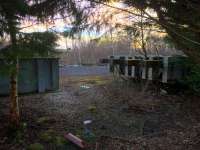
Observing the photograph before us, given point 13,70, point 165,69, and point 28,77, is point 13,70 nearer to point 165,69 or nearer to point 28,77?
point 28,77

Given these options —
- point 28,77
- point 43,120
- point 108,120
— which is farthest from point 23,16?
point 28,77

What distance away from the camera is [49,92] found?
681 cm

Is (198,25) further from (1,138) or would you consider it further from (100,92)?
(100,92)

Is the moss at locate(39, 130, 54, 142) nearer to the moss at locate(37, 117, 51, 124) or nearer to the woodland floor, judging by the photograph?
the woodland floor

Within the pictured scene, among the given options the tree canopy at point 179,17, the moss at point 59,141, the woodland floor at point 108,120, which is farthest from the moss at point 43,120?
the tree canopy at point 179,17

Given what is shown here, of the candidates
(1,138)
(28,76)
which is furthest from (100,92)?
(1,138)

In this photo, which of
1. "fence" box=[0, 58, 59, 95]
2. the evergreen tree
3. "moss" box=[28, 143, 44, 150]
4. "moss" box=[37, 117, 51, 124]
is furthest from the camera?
"fence" box=[0, 58, 59, 95]

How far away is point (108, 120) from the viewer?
5031mm

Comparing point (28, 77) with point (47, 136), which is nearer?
point (47, 136)

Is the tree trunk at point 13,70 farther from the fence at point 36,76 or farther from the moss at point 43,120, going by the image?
the fence at point 36,76

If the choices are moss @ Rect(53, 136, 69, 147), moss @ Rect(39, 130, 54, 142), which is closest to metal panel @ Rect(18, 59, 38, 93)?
moss @ Rect(39, 130, 54, 142)

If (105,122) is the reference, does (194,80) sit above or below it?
above

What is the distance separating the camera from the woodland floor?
13.3ft

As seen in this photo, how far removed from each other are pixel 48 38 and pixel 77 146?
167 cm
